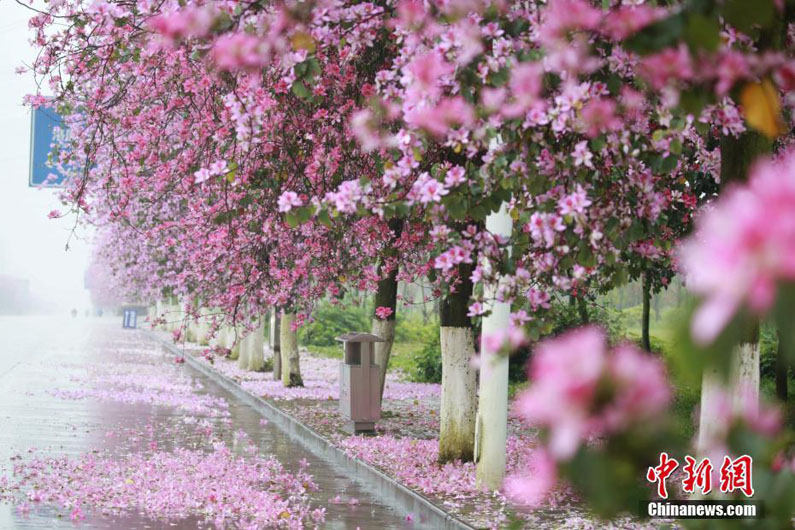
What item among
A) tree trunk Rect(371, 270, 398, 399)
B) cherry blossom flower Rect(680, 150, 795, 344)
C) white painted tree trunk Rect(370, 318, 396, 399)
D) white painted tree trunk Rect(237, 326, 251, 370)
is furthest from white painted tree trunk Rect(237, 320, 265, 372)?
cherry blossom flower Rect(680, 150, 795, 344)

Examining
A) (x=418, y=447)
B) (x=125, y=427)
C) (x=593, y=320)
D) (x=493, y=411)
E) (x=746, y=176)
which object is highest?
(x=746, y=176)

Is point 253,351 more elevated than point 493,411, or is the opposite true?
point 493,411

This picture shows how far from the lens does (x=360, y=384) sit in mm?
15711

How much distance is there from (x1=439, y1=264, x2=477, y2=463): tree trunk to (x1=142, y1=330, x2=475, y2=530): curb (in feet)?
3.12

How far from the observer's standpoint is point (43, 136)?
28.8 metres

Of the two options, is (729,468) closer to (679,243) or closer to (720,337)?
(720,337)

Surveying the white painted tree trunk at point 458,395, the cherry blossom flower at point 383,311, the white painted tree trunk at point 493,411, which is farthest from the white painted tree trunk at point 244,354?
the white painted tree trunk at point 493,411

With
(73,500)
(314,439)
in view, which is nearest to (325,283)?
(314,439)

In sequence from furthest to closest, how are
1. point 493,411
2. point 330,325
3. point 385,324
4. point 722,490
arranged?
1. point 330,325
2. point 385,324
3. point 493,411
4. point 722,490

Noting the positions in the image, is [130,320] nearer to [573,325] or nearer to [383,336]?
[573,325]

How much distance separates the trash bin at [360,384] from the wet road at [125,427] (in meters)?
1.05

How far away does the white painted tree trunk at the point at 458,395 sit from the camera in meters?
11.7

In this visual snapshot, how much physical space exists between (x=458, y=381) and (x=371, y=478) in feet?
4.97

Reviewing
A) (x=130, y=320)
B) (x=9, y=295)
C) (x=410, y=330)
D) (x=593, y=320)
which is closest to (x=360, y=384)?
(x=593, y=320)
